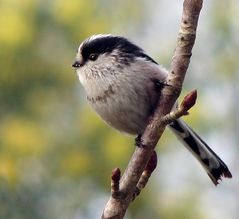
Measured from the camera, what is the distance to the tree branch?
2.74 m

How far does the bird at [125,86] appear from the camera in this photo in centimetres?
367

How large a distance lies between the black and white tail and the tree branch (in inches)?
24.1

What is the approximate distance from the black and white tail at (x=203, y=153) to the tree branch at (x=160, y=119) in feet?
2.01

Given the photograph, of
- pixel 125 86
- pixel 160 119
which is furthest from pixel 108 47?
pixel 160 119

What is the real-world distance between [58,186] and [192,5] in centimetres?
219

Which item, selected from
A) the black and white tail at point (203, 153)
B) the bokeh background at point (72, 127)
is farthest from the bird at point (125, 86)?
the bokeh background at point (72, 127)

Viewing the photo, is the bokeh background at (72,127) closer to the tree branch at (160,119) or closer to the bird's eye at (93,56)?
the bird's eye at (93,56)

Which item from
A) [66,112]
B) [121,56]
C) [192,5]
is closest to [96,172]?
[66,112]

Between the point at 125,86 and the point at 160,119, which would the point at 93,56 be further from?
the point at 160,119

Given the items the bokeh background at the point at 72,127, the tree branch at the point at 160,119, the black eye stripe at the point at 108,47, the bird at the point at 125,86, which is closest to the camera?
the tree branch at the point at 160,119

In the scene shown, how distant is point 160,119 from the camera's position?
9.33ft

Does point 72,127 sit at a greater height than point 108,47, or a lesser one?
greater

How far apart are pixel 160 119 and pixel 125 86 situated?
94 centimetres

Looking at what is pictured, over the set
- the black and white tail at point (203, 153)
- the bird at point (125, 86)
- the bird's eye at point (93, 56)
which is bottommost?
the black and white tail at point (203, 153)
